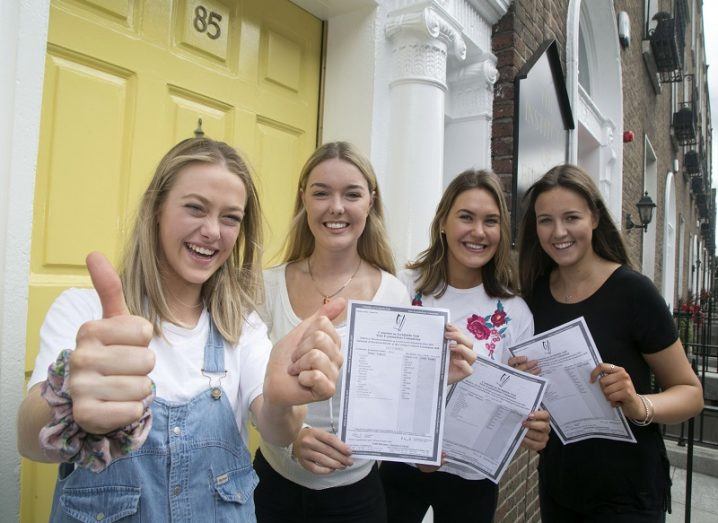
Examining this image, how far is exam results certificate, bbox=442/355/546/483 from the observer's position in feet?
5.06

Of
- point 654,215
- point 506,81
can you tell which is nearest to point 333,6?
point 506,81

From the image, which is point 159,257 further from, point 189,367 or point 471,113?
point 471,113

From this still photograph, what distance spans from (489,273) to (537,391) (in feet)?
1.63

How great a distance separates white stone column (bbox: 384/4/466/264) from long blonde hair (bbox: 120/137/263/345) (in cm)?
134

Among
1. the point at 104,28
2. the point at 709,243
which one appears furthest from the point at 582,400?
the point at 709,243

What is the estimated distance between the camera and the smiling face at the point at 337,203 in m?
1.59

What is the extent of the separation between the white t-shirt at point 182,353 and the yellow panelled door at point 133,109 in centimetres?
53

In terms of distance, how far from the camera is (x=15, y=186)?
134 cm

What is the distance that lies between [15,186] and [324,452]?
1092 millimetres

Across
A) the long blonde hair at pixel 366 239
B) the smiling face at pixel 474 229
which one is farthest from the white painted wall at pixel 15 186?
the smiling face at pixel 474 229

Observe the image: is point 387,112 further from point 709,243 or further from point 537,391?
point 709,243

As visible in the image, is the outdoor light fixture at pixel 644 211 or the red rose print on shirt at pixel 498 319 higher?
the outdoor light fixture at pixel 644 211

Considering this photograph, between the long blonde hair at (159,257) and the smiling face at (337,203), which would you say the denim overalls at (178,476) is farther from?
the smiling face at (337,203)

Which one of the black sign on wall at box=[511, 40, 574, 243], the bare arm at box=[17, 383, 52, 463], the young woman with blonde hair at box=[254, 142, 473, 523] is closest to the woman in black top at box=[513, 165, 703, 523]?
the young woman with blonde hair at box=[254, 142, 473, 523]
